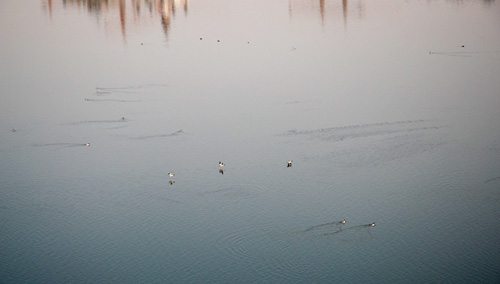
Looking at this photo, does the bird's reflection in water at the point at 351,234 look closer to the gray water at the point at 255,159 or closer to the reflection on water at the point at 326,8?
the gray water at the point at 255,159

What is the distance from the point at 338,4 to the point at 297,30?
17028mm

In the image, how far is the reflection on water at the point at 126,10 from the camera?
66.2m

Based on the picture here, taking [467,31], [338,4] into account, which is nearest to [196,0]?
[338,4]

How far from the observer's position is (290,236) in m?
22.9

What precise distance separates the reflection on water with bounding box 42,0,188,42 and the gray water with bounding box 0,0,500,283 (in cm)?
1199

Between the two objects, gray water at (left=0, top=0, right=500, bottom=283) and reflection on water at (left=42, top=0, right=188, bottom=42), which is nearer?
gray water at (left=0, top=0, right=500, bottom=283)

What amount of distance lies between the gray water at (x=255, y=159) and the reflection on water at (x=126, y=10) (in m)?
12.0

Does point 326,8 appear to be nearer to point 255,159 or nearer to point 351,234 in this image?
point 255,159

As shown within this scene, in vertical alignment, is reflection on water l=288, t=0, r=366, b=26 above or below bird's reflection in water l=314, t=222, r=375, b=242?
above

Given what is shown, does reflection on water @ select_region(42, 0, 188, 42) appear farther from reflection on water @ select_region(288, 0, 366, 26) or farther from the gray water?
reflection on water @ select_region(288, 0, 366, 26)

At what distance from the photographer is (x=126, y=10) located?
241 ft

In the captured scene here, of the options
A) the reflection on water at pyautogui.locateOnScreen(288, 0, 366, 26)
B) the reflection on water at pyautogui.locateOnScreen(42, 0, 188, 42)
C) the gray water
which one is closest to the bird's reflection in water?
the gray water

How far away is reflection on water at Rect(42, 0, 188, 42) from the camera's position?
66.2 m

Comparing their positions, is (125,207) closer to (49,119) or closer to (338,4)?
(49,119)
